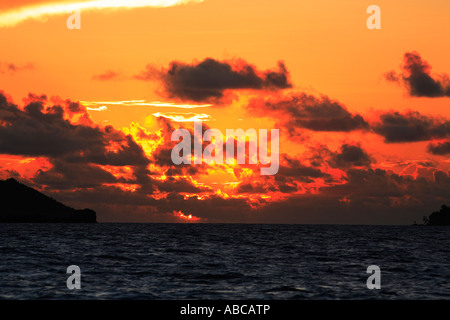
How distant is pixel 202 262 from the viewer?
64875mm

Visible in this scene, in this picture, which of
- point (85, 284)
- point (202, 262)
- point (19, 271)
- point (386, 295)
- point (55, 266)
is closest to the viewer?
point (386, 295)

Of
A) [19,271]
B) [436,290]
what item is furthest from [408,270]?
[19,271]

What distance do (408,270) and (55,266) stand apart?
34005mm
